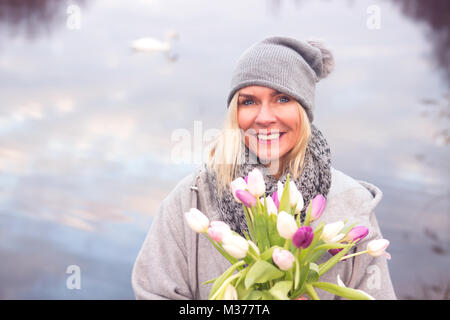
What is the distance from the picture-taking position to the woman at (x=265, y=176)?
4.13 ft

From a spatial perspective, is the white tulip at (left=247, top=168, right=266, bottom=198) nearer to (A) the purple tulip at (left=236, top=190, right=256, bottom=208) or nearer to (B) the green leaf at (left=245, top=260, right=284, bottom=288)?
(A) the purple tulip at (left=236, top=190, right=256, bottom=208)

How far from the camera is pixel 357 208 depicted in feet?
4.33

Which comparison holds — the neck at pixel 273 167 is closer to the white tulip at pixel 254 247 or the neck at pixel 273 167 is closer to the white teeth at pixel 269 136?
the white teeth at pixel 269 136

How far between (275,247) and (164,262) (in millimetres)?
518

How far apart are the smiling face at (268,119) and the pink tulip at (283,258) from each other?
0.49 metres

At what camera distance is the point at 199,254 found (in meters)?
1.32

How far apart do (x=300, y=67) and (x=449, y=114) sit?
5.28 feet

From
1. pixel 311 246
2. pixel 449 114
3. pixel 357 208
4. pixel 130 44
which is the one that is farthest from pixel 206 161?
pixel 449 114

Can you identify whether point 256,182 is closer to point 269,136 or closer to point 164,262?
point 269,136

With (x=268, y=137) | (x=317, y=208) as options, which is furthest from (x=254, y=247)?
(x=268, y=137)

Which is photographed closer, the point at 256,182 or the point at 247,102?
the point at 256,182

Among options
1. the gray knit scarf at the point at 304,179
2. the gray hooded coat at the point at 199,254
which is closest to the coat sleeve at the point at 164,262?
the gray hooded coat at the point at 199,254
